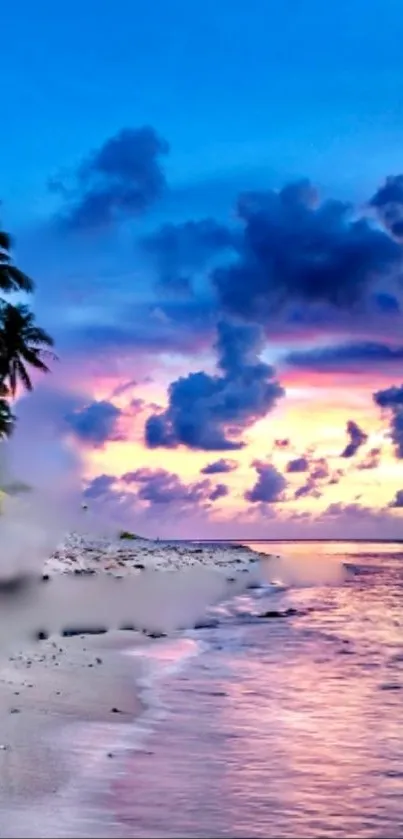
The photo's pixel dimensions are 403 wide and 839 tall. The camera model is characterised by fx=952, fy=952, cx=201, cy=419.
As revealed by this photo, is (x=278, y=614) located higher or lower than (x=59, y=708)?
higher

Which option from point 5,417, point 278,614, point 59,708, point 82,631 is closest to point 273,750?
point 59,708

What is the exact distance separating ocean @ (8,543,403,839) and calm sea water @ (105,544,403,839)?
15 millimetres

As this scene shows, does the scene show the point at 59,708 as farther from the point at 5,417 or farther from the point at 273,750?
the point at 5,417

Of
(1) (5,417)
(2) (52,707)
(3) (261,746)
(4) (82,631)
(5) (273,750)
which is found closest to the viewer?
(5) (273,750)

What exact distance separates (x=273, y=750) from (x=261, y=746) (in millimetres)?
217

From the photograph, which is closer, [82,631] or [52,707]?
[52,707]

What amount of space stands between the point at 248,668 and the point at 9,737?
283 inches

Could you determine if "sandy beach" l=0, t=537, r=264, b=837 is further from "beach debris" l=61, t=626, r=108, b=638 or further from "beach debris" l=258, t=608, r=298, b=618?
"beach debris" l=258, t=608, r=298, b=618

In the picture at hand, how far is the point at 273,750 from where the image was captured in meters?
9.38

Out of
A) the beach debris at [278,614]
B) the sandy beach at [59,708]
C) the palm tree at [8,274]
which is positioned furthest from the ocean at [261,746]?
the palm tree at [8,274]

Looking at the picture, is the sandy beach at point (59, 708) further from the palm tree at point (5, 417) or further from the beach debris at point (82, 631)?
the palm tree at point (5, 417)

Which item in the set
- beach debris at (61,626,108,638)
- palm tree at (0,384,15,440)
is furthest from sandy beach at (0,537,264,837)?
palm tree at (0,384,15,440)

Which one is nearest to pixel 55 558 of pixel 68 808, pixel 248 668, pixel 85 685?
pixel 248 668

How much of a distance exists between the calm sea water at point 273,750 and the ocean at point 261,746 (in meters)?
0.02
